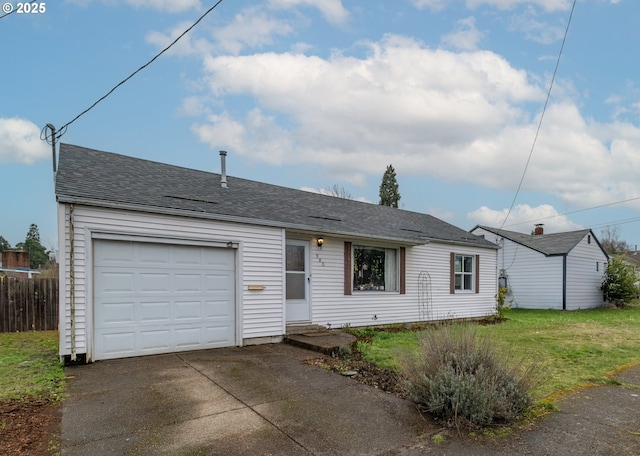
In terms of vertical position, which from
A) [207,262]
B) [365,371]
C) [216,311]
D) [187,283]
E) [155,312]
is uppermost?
[207,262]

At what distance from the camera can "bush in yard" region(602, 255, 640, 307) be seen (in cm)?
1916

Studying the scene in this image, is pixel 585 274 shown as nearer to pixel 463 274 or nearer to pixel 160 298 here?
pixel 463 274

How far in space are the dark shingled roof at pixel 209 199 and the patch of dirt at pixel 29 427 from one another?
315 centimetres

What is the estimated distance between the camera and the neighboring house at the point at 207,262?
6266 mm

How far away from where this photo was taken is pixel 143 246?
6.85 metres

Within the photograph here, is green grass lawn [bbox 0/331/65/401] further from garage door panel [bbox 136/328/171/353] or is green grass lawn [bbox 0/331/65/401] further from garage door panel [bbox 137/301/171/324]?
garage door panel [bbox 137/301/171/324]

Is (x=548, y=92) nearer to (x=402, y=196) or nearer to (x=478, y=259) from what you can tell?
(x=478, y=259)

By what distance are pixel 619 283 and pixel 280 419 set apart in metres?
22.2

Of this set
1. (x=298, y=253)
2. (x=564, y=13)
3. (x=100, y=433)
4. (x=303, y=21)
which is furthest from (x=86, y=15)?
(x=564, y=13)

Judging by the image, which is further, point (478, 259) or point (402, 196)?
point (402, 196)

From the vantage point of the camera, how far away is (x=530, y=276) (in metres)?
19.0

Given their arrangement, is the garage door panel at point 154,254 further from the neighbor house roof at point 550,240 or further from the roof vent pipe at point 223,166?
the neighbor house roof at point 550,240

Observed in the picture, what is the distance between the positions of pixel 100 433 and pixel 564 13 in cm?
1015

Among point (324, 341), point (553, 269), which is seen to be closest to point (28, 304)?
point (324, 341)
